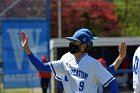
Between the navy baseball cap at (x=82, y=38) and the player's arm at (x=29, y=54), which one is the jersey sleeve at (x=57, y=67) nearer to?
the player's arm at (x=29, y=54)

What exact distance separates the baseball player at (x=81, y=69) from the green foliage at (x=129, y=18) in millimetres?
34507

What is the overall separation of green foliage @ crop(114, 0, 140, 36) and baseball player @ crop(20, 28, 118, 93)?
34507mm

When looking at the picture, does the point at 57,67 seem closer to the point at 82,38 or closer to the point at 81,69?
the point at 81,69

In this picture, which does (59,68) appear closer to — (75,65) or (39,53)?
(75,65)

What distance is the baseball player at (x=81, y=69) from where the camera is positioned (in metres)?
6.05

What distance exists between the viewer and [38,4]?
58.0 feet

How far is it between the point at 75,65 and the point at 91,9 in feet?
117

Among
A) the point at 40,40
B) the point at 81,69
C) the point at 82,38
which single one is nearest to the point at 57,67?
the point at 81,69

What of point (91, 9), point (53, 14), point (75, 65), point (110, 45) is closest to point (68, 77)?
point (75, 65)

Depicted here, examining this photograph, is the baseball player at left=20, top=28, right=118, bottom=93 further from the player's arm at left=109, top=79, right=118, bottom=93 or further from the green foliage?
the green foliage

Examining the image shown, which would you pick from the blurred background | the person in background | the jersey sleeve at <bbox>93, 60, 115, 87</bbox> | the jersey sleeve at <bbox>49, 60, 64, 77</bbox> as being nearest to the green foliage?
the blurred background

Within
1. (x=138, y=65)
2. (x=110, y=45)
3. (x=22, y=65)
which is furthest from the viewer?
(x=110, y=45)

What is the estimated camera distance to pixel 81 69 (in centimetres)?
609

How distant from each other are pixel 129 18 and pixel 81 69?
36.3 m
